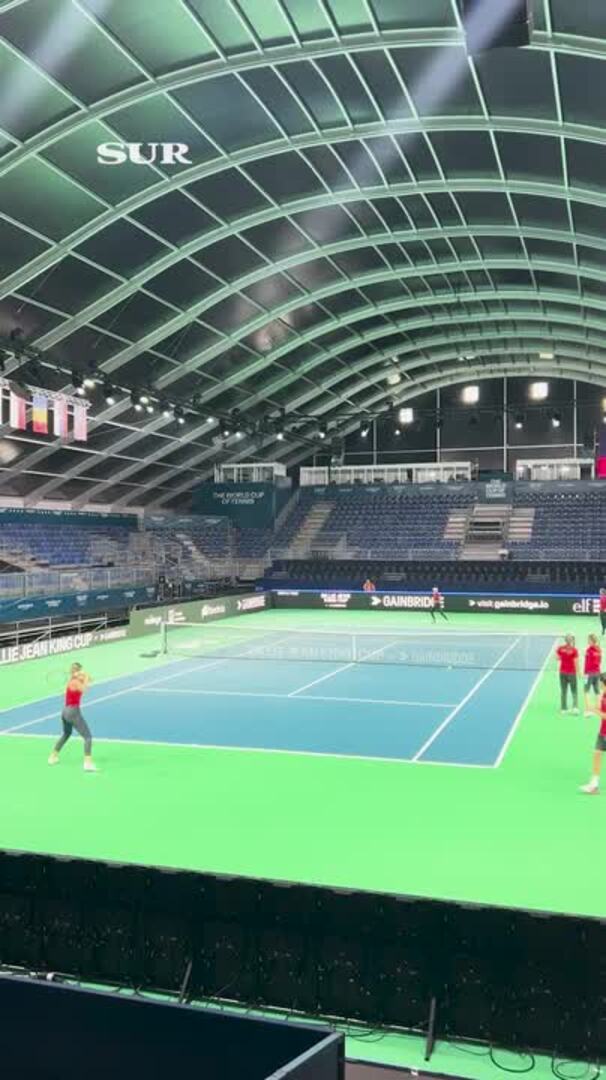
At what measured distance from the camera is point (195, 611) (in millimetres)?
41281

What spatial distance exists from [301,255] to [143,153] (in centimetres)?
1009

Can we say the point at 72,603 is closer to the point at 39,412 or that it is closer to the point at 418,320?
the point at 39,412

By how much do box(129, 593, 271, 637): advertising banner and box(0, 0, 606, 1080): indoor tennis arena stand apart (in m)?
0.22

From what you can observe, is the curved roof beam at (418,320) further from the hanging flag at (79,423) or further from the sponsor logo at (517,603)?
the sponsor logo at (517,603)

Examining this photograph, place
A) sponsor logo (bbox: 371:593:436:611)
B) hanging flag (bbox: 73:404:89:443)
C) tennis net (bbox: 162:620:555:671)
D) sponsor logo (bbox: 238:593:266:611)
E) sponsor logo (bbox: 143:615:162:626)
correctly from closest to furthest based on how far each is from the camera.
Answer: tennis net (bbox: 162:620:555:671), hanging flag (bbox: 73:404:89:443), sponsor logo (bbox: 143:615:162:626), sponsor logo (bbox: 238:593:266:611), sponsor logo (bbox: 371:593:436:611)

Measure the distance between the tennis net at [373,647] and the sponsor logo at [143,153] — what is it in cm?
1446

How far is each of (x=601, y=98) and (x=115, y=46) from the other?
1235 centimetres

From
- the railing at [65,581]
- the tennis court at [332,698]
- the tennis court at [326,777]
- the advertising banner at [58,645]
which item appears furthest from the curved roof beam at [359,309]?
the tennis court at [326,777]

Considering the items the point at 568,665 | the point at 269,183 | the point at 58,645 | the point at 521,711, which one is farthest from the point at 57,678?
the point at 269,183

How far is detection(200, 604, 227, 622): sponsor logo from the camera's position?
4231cm

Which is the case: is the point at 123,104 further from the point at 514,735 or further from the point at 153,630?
the point at 153,630

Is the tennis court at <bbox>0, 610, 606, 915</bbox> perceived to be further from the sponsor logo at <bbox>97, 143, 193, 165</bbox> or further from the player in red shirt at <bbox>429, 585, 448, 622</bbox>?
the sponsor logo at <bbox>97, 143, 193, 165</bbox>

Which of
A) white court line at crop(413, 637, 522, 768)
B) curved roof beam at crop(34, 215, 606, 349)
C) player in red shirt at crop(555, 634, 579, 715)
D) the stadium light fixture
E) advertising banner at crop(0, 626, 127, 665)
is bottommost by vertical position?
white court line at crop(413, 637, 522, 768)

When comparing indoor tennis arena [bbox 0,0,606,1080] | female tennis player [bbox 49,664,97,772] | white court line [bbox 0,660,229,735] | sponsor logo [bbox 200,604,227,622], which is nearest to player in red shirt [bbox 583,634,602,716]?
indoor tennis arena [bbox 0,0,606,1080]
